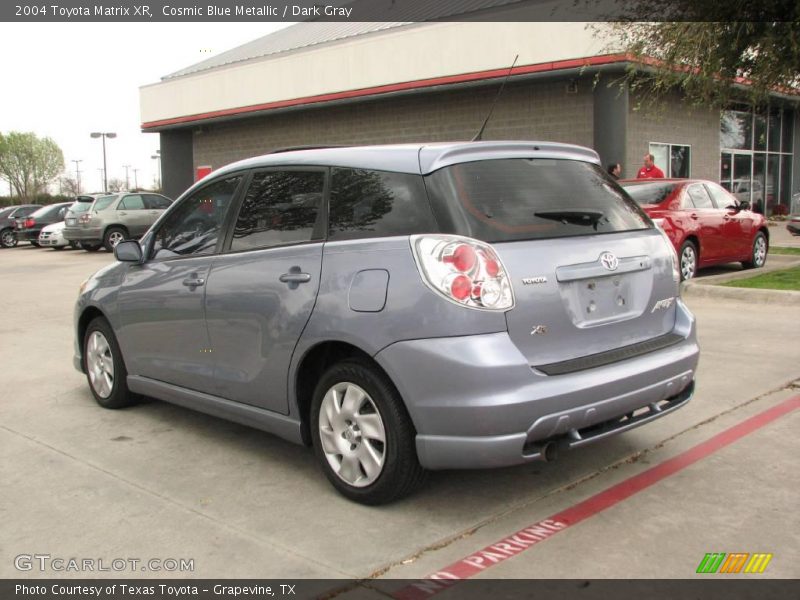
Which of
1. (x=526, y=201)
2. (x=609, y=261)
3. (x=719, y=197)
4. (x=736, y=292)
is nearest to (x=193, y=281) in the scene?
(x=526, y=201)

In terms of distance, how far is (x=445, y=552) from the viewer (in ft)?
11.5

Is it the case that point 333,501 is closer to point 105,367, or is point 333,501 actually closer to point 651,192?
point 105,367

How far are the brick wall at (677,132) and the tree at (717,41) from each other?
3.77 meters

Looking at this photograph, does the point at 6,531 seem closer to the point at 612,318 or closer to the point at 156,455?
the point at 156,455

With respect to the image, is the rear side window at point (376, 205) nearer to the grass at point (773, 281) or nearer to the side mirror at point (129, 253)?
the side mirror at point (129, 253)

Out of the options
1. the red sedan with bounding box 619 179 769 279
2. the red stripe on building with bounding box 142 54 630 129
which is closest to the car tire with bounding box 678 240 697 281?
the red sedan with bounding box 619 179 769 279

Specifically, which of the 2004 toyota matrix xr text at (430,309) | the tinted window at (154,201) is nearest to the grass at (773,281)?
the 2004 toyota matrix xr text at (430,309)

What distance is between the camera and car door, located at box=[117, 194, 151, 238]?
74.2 feet

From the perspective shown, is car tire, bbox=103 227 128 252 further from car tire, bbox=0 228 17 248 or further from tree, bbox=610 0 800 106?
tree, bbox=610 0 800 106

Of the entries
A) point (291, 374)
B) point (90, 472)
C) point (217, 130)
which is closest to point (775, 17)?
point (291, 374)

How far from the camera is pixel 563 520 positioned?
3768mm

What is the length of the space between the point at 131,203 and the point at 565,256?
2078 cm

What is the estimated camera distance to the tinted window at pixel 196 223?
497cm

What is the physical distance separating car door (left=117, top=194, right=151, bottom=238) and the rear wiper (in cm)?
2005
